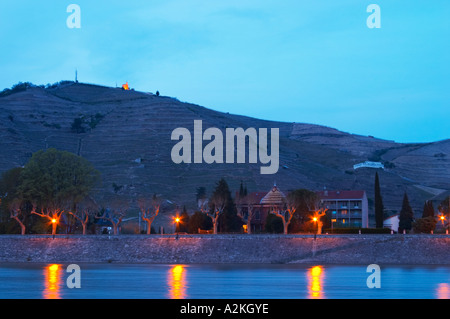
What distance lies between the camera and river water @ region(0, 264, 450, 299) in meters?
41.2

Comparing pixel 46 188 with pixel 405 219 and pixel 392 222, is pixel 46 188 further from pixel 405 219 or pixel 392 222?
pixel 392 222

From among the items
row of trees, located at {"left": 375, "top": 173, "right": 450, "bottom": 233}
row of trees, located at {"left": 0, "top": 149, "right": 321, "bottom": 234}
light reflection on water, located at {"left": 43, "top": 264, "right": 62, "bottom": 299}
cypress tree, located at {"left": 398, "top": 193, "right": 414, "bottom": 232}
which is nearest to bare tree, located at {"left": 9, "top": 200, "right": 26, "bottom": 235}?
row of trees, located at {"left": 0, "top": 149, "right": 321, "bottom": 234}

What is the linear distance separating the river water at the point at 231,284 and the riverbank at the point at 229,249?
36.4 ft

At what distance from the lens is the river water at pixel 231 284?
41.2 m

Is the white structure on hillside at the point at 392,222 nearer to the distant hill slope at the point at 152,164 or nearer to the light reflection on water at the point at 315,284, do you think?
the distant hill slope at the point at 152,164

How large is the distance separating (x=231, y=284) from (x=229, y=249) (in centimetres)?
2976

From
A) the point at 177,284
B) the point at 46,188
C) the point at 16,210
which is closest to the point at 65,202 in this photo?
the point at 46,188

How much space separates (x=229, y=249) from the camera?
77.9 m

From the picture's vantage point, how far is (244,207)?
11138 centimetres

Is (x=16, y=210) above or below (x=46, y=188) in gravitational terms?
below

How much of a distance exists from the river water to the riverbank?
11.1 metres

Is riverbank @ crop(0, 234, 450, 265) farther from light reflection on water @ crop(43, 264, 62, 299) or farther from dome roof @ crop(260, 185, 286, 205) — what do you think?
dome roof @ crop(260, 185, 286, 205)

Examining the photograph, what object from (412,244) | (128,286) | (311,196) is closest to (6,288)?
(128,286)
